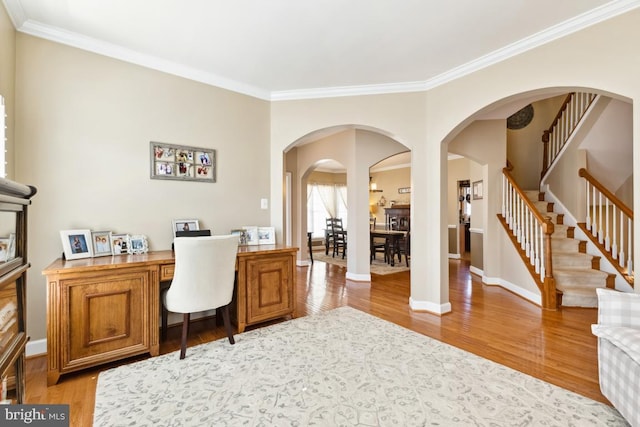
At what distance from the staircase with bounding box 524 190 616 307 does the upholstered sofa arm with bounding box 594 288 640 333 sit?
91.1 inches

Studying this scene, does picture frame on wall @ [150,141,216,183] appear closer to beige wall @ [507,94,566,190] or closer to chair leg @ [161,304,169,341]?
chair leg @ [161,304,169,341]

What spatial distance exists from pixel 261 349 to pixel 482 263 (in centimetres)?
444

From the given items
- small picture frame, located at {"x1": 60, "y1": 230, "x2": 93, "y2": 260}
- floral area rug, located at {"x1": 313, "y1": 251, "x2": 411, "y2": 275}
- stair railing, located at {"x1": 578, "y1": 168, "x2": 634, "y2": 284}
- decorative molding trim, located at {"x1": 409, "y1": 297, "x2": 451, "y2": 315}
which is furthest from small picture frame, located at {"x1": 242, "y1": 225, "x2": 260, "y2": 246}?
stair railing, located at {"x1": 578, "y1": 168, "x2": 634, "y2": 284}

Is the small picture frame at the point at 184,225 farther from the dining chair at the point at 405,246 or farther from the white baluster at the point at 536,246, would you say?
the dining chair at the point at 405,246

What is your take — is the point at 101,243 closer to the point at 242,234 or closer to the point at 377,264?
the point at 242,234

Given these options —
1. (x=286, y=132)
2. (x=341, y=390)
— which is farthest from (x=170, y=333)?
(x=286, y=132)

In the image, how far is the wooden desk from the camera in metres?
2.03

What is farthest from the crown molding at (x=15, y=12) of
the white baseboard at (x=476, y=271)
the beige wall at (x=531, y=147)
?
the beige wall at (x=531, y=147)

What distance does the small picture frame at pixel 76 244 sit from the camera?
2375mm

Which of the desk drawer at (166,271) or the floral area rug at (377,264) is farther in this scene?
the floral area rug at (377,264)

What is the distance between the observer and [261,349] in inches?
100

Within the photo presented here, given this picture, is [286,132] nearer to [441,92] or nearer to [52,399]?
[441,92]

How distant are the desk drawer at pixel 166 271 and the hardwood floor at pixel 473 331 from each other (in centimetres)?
65

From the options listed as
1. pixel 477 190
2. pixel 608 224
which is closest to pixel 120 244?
pixel 477 190
